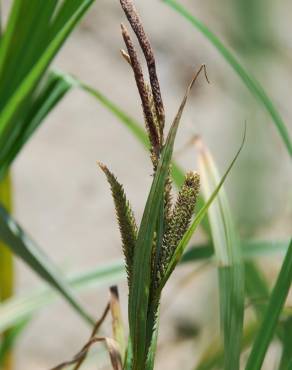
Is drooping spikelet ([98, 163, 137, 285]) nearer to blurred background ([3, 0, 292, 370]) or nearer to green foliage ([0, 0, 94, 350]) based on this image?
→ green foliage ([0, 0, 94, 350])

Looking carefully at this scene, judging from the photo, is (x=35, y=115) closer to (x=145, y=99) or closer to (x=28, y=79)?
(x=28, y=79)

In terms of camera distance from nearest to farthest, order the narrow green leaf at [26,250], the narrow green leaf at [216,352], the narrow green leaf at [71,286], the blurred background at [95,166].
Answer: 1. the narrow green leaf at [216,352]
2. the narrow green leaf at [26,250]
3. the narrow green leaf at [71,286]
4. the blurred background at [95,166]

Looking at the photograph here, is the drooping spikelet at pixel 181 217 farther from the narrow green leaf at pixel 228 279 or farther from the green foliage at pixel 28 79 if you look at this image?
the green foliage at pixel 28 79

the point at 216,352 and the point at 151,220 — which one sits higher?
the point at 151,220

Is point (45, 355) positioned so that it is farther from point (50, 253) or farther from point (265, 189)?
point (265, 189)

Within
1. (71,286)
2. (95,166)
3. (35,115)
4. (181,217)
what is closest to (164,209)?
(181,217)

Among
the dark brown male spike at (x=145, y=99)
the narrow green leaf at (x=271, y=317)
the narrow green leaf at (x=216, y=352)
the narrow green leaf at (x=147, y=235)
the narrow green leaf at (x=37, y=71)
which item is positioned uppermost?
the narrow green leaf at (x=37, y=71)

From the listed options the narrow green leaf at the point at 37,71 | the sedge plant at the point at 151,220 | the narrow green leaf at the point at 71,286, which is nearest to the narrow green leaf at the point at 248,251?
the narrow green leaf at the point at 71,286
